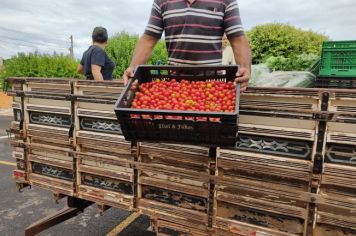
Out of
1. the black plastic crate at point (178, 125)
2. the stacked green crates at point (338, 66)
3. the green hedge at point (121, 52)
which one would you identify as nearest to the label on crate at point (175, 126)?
the black plastic crate at point (178, 125)

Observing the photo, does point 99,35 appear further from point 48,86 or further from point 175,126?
point 175,126

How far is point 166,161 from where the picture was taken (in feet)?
8.46

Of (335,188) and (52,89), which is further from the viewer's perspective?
(52,89)

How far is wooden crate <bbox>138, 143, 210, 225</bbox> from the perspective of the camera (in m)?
2.44

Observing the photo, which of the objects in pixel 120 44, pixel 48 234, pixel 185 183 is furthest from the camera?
pixel 120 44

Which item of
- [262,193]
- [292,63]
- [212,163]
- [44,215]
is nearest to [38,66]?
[44,215]

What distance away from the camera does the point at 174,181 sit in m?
2.56

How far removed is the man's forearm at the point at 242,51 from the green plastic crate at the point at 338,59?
1858mm

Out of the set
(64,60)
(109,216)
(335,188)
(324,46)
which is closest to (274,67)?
(324,46)

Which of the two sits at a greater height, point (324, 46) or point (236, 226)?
point (324, 46)

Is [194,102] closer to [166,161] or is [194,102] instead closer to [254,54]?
[166,161]

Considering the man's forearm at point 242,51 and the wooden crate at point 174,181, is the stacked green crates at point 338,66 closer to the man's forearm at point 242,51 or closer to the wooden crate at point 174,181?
the man's forearm at point 242,51

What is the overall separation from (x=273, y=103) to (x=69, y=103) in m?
1.86

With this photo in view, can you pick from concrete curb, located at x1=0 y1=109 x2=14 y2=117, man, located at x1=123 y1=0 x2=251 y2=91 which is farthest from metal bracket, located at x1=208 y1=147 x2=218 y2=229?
concrete curb, located at x1=0 y1=109 x2=14 y2=117
